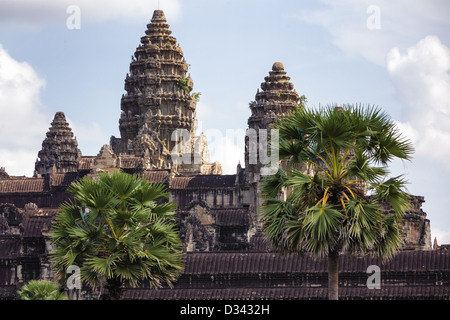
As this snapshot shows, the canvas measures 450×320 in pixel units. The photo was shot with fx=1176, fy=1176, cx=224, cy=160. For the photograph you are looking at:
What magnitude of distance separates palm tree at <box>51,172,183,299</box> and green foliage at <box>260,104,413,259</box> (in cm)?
516

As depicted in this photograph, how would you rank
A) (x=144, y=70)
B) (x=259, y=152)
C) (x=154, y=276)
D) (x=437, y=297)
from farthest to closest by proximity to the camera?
(x=144, y=70), (x=259, y=152), (x=437, y=297), (x=154, y=276)

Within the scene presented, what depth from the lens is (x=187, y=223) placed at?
77.4m

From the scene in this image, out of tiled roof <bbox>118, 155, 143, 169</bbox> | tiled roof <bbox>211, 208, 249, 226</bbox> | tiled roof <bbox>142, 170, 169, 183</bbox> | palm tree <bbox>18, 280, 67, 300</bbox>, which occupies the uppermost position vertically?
tiled roof <bbox>118, 155, 143, 169</bbox>

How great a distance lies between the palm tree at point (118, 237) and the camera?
45.3 meters

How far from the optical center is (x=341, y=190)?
42.7m

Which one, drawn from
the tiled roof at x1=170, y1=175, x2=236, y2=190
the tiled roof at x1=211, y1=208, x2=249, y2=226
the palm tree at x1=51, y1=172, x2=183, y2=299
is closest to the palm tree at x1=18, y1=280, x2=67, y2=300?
the palm tree at x1=51, y1=172, x2=183, y2=299

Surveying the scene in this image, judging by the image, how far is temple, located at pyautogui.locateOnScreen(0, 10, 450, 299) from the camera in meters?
59.2

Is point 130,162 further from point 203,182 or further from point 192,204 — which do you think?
point 192,204

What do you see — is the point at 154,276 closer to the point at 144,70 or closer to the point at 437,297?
the point at 437,297

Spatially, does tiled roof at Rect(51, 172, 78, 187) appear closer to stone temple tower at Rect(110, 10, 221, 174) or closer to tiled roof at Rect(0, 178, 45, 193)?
tiled roof at Rect(0, 178, 45, 193)

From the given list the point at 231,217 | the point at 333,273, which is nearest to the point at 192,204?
the point at 231,217

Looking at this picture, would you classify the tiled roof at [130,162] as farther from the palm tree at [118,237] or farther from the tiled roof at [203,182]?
the palm tree at [118,237]

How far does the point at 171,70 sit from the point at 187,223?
66.3 metres
